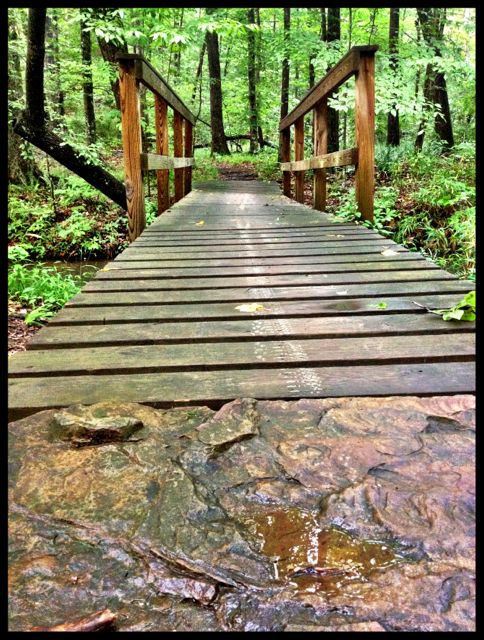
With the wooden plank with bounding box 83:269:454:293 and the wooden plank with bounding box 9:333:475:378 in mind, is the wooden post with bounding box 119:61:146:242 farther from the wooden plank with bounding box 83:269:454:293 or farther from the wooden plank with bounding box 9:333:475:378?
the wooden plank with bounding box 9:333:475:378

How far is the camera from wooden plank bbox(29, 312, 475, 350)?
207cm

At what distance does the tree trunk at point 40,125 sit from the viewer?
7133 millimetres

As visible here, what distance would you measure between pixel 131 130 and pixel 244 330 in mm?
3203

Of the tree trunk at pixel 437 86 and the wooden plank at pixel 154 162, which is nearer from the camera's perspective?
the wooden plank at pixel 154 162

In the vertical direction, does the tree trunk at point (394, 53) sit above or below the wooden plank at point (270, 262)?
above

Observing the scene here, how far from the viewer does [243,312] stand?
2439mm

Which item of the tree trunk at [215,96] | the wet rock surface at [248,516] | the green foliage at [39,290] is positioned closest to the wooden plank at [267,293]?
the wet rock surface at [248,516]

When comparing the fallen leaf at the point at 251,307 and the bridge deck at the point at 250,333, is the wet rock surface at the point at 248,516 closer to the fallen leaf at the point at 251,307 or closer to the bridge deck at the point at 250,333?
the bridge deck at the point at 250,333

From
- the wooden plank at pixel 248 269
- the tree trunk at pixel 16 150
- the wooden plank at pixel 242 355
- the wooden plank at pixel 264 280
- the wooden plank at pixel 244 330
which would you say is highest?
the tree trunk at pixel 16 150

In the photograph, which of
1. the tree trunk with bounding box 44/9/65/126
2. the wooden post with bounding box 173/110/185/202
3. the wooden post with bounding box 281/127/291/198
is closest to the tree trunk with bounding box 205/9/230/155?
the tree trunk with bounding box 44/9/65/126

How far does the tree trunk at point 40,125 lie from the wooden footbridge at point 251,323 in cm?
350

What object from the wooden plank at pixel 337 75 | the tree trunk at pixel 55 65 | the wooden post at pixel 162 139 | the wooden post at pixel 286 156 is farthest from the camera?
the tree trunk at pixel 55 65

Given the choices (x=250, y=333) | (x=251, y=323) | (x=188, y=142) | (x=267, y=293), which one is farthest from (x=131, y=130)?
(x=188, y=142)

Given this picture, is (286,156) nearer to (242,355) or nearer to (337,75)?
(337,75)
